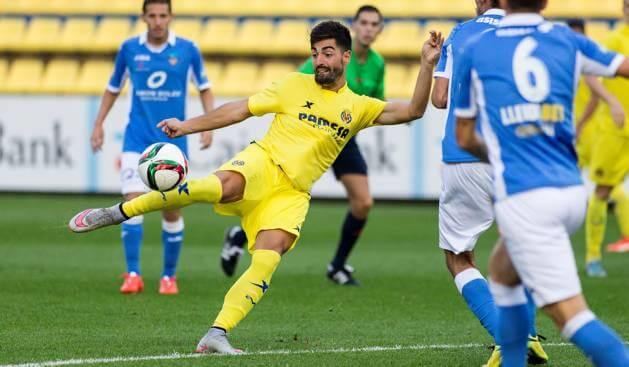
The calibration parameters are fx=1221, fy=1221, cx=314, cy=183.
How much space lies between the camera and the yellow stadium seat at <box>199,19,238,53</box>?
20.1m

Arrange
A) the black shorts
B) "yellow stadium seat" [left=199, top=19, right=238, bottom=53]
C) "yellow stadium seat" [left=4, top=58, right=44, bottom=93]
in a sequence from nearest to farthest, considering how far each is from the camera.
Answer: the black shorts, "yellow stadium seat" [left=199, top=19, right=238, bottom=53], "yellow stadium seat" [left=4, top=58, right=44, bottom=93]

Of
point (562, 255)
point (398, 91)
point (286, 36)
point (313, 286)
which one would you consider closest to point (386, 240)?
point (313, 286)

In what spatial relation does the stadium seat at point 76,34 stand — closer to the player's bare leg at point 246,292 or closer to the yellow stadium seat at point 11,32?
the yellow stadium seat at point 11,32

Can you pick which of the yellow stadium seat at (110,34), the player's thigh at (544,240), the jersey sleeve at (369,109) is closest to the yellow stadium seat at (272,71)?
the yellow stadium seat at (110,34)

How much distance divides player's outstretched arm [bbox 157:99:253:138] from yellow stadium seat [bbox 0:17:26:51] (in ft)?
49.0

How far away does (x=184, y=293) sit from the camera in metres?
8.98

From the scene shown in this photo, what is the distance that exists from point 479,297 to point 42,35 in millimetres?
15994

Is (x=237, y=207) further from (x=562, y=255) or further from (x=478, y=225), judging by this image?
(x=562, y=255)

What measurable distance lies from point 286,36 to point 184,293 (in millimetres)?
11394

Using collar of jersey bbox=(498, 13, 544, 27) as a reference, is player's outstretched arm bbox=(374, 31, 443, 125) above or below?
below

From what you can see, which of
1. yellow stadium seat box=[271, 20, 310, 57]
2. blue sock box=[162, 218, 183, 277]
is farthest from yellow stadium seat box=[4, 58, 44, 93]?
blue sock box=[162, 218, 183, 277]

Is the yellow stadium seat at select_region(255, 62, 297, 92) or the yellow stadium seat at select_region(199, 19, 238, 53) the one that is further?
the yellow stadium seat at select_region(199, 19, 238, 53)

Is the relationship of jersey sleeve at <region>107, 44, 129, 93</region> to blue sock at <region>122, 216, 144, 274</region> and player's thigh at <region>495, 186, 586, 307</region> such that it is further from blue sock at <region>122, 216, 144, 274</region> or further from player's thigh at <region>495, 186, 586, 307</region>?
player's thigh at <region>495, 186, 586, 307</region>

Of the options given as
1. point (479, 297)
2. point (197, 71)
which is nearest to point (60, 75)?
point (197, 71)
